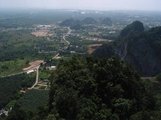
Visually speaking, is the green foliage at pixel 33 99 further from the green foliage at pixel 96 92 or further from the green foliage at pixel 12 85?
the green foliage at pixel 96 92

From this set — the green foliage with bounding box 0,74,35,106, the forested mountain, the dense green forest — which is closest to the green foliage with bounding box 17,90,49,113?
the green foliage with bounding box 0,74,35,106

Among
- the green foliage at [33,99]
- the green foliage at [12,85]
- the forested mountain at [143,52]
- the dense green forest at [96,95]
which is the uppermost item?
the dense green forest at [96,95]

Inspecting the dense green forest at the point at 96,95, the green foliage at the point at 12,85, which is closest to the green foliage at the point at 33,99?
the green foliage at the point at 12,85

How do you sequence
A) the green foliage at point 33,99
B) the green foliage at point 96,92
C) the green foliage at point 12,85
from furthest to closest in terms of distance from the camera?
1. the green foliage at point 12,85
2. the green foliage at point 33,99
3. the green foliage at point 96,92

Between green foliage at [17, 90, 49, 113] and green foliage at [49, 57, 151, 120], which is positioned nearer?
green foliage at [49, 57, 151, 120]

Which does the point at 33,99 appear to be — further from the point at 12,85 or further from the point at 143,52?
the point at 143,52

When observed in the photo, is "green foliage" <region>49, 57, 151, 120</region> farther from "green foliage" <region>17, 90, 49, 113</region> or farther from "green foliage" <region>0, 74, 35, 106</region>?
"green foliage" <region>0, 74, 35, 106</region>

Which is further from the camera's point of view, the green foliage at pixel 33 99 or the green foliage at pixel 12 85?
the green foliage at pixel 12 85

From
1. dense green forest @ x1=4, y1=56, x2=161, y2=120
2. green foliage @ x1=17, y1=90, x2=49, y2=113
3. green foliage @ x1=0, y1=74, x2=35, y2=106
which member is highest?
dense green forest @ x1=4, y1=56, x2=161, y2=120

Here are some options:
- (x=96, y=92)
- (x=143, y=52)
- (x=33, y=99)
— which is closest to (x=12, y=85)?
(x=33, y=99)

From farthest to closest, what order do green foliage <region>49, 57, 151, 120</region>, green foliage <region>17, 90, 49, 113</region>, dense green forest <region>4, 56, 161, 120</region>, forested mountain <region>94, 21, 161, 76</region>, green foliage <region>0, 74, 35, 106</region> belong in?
forested mountain <region>94, 21, 161, 76</region>, green foliage <region>0, 74, 35, 106</region>, green foliage <region>17, 90, 49, 113</region>, green foliage <region>49, 57, 151, 120</region>, dense green forest <region>4, 56, 161, 120</region>

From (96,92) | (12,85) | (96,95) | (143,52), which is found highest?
(96,92)
